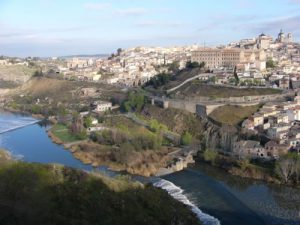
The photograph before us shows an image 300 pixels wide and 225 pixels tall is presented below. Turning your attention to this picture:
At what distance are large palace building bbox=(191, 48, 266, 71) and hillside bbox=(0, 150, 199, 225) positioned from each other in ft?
67.2

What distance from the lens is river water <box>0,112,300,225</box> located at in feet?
38.1

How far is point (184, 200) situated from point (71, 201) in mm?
4355

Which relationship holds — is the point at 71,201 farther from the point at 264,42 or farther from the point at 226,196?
the point at 264,42

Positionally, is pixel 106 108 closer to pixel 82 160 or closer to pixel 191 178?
pixel 82 160

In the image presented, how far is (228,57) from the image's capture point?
3098 cm

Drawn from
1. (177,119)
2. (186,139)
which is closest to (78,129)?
(177,119)

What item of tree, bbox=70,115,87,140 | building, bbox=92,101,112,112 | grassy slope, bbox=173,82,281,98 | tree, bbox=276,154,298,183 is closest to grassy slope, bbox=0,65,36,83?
building, bbox=92,101,112,112

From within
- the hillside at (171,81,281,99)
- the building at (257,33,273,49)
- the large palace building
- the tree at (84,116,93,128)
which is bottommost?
the tree at (84,116,93,128)

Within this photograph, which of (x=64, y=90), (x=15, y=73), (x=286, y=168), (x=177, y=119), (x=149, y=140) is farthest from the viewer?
(x=15, y=73)

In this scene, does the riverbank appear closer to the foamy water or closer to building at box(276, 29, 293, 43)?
the foamy water

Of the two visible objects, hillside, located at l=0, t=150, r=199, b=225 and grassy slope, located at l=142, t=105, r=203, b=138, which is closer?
hillside, located at l=0, t=150, r=199, b=225

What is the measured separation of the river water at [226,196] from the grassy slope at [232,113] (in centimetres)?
398

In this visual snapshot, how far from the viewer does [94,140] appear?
2058 cm

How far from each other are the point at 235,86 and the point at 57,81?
65.2 feet
